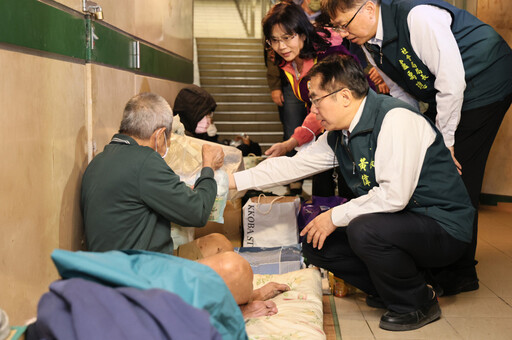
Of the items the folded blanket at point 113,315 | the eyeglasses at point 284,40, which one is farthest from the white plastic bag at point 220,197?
the folded blanket at point 113,315

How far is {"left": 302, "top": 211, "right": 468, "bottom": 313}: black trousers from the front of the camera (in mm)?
2688

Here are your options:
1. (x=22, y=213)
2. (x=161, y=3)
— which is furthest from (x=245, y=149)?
(x=22, y=213)

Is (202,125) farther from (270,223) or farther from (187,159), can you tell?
→ (187,159)

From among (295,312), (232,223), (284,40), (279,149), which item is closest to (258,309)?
(295,312)

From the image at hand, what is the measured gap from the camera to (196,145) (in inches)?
141

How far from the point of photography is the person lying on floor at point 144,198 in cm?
243

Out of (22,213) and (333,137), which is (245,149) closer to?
(333,137)

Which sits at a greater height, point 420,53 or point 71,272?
point 420,53

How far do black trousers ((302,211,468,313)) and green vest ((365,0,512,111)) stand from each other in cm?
73

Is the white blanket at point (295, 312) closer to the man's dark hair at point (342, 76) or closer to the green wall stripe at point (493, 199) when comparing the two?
the man's dark hair at point (342, 76)

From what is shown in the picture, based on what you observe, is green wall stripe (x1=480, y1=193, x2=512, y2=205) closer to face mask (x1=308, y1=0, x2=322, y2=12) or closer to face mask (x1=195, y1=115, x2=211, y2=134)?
face mask (x1=308, y1=0, x2=322, y2=12)

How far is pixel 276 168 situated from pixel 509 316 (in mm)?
1364

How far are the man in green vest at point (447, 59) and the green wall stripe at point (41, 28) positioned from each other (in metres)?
1.27

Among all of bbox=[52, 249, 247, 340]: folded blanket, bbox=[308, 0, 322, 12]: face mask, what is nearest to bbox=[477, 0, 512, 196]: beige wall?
bbox=[308, 0, 322, 12]: face mask
